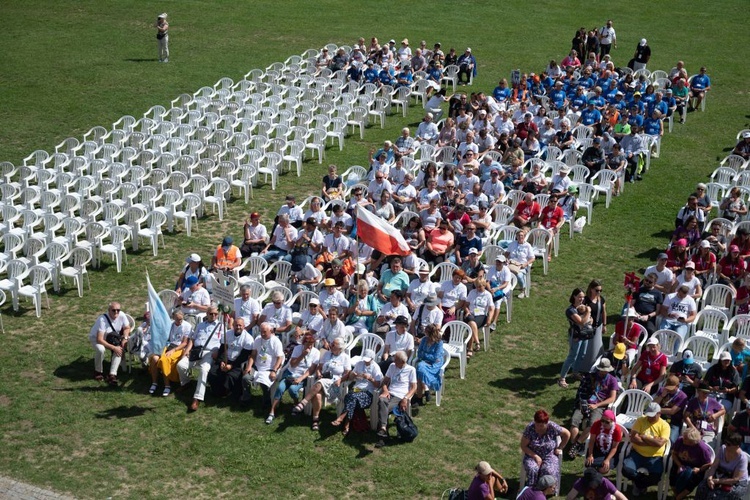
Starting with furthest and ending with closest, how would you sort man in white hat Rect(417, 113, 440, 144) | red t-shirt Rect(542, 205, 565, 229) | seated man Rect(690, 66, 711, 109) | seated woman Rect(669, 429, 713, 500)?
seated man Rect(690, 66, 711, 109) < man in white hat Rect(417, 113, 440, 144) < red t-shirt Rect(542, 205, 565, 229) < seated woman Rect(669, 429, 713, 500)

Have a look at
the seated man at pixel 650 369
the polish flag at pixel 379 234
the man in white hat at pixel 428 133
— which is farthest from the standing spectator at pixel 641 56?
the seated man at pixel 650 369

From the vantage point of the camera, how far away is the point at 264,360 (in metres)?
14.1

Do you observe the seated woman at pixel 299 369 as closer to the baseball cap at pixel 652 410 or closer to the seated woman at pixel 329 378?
the seated woman at pixel 329 378

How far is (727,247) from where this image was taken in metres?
16.8

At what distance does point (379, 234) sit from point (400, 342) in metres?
1.99

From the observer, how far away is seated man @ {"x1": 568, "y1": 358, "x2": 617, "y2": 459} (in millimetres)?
12578

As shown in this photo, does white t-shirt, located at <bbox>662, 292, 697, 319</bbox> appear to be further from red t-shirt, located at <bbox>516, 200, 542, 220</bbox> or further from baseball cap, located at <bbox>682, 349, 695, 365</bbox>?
red t-shirt, located at <bbox>516, 200, 542, 220</bbox>

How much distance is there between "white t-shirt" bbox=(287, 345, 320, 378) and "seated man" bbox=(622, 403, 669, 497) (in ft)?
14.7

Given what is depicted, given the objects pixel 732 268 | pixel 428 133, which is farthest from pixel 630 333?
pixel 428 133

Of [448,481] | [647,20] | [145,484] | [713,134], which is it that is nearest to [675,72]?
[713,134]

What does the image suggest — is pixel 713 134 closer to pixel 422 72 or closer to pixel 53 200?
pixel 422 72

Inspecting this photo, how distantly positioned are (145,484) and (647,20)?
1186 inches

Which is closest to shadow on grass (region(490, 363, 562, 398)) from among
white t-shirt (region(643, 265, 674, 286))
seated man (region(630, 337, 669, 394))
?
seated man (region(630, 337, 669, 394))

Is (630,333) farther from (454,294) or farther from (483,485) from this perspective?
(483,485)
